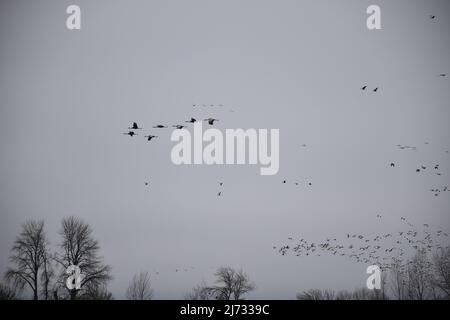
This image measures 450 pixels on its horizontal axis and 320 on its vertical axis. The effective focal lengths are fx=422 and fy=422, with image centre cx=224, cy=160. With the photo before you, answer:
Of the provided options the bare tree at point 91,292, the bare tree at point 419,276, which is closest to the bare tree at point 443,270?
the bare tree at point 419,276

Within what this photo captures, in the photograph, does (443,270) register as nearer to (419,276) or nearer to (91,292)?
(419,276)

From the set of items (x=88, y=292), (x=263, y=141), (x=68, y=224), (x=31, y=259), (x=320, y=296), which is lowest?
(x=320, y=296)

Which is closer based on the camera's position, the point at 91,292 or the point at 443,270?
the point at 91,292

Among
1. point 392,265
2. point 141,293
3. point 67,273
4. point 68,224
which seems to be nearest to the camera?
point 67,273

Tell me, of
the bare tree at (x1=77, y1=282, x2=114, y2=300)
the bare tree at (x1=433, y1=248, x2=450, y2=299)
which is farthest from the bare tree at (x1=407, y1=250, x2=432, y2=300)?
the bare tree at (x1=77, y1=282, x2=114, y2=300)

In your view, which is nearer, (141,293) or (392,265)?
(141,293)

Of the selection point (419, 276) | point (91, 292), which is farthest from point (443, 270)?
point (91, 292)

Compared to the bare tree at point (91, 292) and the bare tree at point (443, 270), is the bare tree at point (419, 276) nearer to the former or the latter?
the bare tree at point (443, 270)

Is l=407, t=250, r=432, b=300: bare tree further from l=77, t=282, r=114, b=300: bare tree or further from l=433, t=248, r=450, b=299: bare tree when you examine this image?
l=77, t=282, r=114, b=300: bare tree
